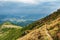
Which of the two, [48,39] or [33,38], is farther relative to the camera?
[33,38]

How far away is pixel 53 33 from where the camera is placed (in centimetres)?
19275

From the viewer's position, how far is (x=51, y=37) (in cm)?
18888

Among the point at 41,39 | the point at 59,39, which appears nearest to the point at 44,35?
the point at 41,39

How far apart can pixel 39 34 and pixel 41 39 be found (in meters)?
9.30

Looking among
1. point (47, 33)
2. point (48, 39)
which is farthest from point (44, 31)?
point (48, 39)

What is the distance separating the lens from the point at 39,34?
7712 inches

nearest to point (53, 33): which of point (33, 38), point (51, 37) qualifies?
point (51, 37)

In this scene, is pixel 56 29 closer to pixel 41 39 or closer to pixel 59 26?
pixel 59 26

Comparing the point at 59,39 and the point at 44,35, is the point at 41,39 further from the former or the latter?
the point at 59,39

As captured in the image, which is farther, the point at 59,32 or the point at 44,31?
the point at 44,31

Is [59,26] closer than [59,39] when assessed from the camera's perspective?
No

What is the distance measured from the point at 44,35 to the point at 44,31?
988 cm

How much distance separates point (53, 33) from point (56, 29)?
6884 millimetres

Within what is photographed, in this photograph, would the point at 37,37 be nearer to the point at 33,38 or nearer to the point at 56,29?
the point at 33,38
